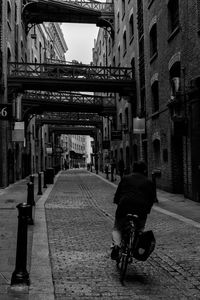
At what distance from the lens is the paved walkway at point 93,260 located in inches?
172

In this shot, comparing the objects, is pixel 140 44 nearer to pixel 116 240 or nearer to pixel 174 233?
pixel 174 233

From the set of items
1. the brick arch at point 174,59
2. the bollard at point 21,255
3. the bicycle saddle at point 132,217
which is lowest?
the bollard at point 21,255

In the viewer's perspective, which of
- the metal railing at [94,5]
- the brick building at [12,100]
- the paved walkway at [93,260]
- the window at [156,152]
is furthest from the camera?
the metal railing at [94,5]

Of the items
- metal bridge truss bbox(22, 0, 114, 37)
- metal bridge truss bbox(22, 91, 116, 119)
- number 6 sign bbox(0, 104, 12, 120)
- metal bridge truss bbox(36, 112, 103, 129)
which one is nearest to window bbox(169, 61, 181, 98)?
number 6 sign bbox(0, 104, 12, 120)

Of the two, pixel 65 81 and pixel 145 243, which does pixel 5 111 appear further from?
pixel 65 81

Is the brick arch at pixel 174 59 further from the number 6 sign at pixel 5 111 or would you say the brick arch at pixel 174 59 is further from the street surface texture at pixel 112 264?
the number 6 sign at pixel 5 111

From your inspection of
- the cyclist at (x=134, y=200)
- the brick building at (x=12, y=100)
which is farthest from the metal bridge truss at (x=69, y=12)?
the cyclist at (x=134, y=200)

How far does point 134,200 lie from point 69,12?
26.8 meters

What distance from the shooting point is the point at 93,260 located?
5.77m

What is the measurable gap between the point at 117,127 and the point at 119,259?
87.1 feet

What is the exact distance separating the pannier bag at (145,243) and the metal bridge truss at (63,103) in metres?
24.6

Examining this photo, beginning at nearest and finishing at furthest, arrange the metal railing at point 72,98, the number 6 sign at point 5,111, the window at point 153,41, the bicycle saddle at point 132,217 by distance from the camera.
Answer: the bicycle saddle at point 132,217 < the number 6 sign at point 5,111 < the window at point 153,41 < the metal railing at point 72,98

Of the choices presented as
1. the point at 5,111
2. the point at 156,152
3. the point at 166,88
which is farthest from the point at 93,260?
the point at 156,152

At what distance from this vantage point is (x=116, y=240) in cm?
507
